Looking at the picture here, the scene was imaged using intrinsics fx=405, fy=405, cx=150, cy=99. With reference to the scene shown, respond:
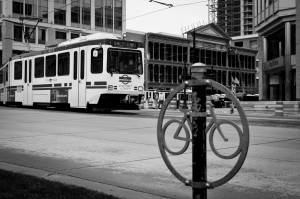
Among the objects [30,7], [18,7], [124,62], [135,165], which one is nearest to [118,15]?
[30,7]

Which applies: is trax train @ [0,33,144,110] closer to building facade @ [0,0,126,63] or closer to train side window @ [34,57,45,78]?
train side window @ [34,57,45,78]

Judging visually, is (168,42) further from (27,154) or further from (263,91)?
(27,154)

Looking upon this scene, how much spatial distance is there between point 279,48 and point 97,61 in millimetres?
22969

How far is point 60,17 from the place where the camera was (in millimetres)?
59844

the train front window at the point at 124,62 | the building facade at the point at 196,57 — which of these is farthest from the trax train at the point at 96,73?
the building facade at the point at 196,57

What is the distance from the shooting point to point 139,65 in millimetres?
21297

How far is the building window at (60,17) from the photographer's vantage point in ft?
194

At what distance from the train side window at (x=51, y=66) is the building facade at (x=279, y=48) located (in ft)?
57.9

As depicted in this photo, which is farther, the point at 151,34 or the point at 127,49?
the point at 151,34

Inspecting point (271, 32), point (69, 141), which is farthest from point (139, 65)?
point (271, 32)

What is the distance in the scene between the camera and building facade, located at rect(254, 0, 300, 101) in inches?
1278

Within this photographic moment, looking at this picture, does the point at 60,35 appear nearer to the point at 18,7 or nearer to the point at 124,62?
the point at 18,7

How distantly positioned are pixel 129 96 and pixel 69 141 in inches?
466

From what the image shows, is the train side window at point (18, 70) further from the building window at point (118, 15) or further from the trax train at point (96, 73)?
the building window at point (118, 15)
